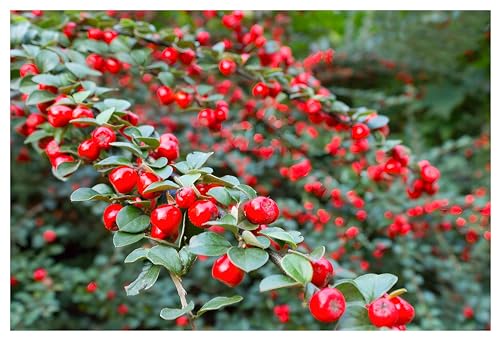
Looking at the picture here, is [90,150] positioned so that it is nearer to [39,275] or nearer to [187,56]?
[187,56]

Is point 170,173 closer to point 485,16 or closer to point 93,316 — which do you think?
point 93,316

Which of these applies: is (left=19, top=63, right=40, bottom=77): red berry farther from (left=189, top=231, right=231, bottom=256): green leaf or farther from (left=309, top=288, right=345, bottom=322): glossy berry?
(left=309, top=288, right=345, bottom=322): glossy berry

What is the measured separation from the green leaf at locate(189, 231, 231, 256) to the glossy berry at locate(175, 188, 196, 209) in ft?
0.24

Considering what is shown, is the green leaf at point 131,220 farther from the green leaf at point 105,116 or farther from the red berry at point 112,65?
the red berry at point 112,65

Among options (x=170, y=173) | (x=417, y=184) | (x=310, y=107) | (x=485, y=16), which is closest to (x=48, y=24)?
(x=310, y=107)

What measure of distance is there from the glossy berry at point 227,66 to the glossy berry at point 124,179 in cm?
60

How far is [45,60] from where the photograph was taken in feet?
3.90

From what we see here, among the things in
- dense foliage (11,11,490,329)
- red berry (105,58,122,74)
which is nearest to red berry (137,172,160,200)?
dense foliage (11,11,490,329)

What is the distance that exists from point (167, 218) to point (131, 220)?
0.08 m

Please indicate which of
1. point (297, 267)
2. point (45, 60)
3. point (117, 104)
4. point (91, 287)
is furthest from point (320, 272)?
point (91, 287)

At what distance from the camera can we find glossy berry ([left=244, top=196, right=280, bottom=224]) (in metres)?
0.74

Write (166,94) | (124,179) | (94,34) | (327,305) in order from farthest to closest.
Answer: (94,34)
(166,94)
(124,179)
(327,305)

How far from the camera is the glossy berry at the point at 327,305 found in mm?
627

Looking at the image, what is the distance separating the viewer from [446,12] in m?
3.25
